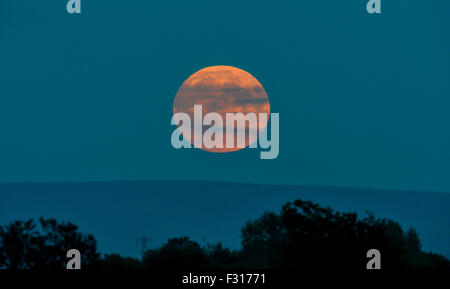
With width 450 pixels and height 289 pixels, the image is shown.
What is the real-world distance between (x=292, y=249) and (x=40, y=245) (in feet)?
119

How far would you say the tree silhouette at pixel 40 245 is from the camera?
69.1 m

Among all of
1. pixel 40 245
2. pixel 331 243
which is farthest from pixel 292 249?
pixel 40 245

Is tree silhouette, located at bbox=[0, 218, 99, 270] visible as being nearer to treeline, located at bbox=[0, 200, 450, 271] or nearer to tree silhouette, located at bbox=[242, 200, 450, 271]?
treeline, located at bbox=[0, 200, 450, 271]

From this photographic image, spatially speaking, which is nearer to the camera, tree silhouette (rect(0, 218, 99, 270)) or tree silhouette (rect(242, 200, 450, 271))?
tree silhouette (rect(242, 200, 450, 271))

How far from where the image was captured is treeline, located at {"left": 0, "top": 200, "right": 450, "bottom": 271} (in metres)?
41.2

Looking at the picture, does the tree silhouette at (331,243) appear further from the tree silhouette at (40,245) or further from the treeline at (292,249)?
the tree silhouette at (40,245)

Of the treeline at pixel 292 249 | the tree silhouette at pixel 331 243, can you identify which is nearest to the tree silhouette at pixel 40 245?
the treeline at pixel 292 249

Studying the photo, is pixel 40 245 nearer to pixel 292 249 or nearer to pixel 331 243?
pixel 292 249

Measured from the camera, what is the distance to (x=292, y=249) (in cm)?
4203

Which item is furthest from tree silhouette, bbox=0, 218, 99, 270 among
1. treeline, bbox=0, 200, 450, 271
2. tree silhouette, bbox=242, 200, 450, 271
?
tree silhouette, bbox=242, 200, 450, 271

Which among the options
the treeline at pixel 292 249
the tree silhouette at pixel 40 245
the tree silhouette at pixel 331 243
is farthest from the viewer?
the tree silhouette at pixel 40 245
